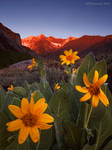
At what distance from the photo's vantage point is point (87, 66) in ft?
2.04

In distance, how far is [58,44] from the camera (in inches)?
1507

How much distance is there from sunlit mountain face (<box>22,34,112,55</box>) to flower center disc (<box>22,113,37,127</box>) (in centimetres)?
2550

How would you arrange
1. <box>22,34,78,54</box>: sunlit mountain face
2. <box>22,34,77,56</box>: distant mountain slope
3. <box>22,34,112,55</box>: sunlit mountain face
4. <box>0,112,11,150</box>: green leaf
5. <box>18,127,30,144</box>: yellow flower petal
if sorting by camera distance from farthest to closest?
<box>22,34,78,54</box>: sunlit mountain face < <box>22,34,77,56</box>: distant mountain slope < <box>22,34,112,55</box>: sunlit mountain face < <box>0,112,11,150</box>: green leaf < <box>18,127,30,144</box>: yellow flower petal

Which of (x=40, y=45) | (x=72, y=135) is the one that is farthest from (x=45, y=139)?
(x=40, y=45)

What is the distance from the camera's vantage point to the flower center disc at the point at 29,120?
35 centimetres

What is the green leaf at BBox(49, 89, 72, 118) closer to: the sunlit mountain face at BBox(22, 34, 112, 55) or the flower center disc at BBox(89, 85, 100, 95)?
the flower center disc at BBox(89, 85, 100, 95)

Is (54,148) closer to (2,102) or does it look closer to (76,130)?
(76,130)

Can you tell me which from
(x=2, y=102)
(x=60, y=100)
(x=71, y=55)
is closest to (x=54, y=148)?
(x=60, y=100)

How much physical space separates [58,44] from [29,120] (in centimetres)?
3888

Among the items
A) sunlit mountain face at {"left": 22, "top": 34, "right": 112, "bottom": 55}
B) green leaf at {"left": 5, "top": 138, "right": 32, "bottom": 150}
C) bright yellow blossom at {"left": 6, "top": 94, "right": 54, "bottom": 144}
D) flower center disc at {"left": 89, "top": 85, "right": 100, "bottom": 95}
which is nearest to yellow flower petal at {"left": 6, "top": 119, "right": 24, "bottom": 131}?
bright yellow blossom at {"left": 6, "top": 94, "right": 54, "bottom": 144}

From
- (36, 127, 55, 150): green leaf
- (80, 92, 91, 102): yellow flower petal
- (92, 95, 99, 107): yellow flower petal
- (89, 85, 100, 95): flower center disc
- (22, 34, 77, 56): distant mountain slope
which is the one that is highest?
(22, 34, 77, 56): distant mountain slope

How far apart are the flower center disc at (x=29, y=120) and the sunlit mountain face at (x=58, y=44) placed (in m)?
25.5

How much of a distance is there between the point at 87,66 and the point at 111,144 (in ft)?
1.04

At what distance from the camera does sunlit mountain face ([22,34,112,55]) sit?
28.2 metres
